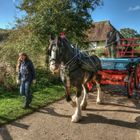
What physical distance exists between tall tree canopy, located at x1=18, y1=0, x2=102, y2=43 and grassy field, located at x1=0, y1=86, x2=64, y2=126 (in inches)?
132

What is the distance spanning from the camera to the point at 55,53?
5.61 metres

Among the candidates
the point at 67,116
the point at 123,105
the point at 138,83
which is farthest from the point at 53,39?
the point at 138,83

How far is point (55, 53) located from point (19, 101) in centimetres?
311

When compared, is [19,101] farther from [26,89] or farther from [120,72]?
[120,72]

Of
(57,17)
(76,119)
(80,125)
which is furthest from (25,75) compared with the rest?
(57,17)

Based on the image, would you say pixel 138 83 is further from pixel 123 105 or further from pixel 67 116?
pixel 67 116

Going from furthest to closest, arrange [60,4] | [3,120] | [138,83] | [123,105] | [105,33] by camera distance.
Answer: [105,33] → [60,4] → [138,83] → [123,105] → [3,120]

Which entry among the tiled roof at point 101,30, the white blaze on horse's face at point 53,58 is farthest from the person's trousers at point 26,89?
the tiled roof at point 101,30

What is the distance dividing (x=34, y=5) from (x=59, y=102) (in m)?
6.91

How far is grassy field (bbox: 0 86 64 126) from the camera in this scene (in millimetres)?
6606

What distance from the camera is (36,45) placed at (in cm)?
1288

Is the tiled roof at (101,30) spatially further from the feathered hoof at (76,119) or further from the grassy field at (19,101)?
the feathered hoof at (76,119)

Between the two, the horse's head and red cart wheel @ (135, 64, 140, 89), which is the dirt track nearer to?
the horse's head

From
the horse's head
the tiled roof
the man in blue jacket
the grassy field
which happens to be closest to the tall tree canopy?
the grassy field
